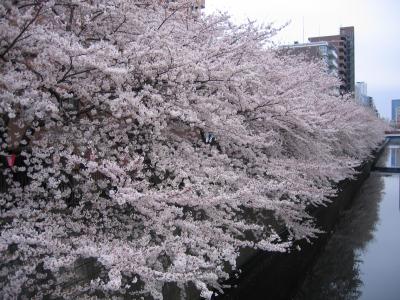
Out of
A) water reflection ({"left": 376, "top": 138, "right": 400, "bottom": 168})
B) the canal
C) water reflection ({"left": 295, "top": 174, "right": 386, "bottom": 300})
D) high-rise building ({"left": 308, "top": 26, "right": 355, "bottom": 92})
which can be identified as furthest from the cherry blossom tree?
high-rise building ({"left": 308, "top": 26, "right": 355, "bottom": 92})

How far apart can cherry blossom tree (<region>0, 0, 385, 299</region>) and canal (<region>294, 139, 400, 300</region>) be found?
277 inches

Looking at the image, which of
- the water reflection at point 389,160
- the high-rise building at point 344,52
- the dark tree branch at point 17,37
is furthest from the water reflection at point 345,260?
the high-rise building at point 344,52

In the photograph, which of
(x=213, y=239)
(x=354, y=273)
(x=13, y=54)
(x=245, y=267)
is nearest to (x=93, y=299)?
(x=213, y=239)

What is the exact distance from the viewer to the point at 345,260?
14852mm

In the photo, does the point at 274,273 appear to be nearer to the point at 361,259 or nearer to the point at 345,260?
the point at 345,260

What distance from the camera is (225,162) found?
6.66 meters

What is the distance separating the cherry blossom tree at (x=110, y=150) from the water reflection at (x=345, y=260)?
6.89 m

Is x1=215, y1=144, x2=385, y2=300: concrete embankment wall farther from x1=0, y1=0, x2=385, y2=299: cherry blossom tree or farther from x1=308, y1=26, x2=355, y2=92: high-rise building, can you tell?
x1=308, y1=26, x2=355, y2=92: high-rise building

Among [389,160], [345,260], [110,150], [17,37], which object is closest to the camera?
[17,37]

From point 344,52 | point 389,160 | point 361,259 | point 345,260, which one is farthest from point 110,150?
point 344,52

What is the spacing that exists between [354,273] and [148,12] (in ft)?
35.7

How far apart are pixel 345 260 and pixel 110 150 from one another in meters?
11.9

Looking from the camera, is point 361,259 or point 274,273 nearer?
point 274,273

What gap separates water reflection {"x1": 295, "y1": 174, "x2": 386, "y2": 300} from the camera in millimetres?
12102
